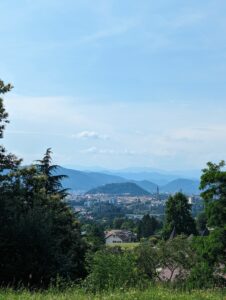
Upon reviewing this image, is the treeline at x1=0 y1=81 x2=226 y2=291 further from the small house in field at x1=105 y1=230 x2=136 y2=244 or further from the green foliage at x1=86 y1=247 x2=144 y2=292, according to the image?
the small house in field at x1=105 y1=230 x2=136 y2=244

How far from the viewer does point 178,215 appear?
57.8 metres

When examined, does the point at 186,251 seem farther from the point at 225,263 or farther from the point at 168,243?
the point at 225,263

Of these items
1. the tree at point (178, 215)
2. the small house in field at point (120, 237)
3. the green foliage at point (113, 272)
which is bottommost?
the small house in field at point (120, 237)

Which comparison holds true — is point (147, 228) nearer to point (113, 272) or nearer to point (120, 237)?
point (120, 237)

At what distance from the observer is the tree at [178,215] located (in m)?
57.2

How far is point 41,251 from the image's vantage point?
13.6 m

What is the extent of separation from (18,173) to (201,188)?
963 centimetres

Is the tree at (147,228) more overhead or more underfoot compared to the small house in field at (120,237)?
more overhead

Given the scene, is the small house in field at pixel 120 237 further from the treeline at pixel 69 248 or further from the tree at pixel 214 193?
the tree at pixel 214 193

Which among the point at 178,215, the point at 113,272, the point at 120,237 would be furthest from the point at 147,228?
the point at 113,272

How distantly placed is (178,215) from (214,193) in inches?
1339

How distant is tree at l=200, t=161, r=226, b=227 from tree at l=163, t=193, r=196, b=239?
32.3m

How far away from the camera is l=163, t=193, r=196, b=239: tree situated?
5722cm

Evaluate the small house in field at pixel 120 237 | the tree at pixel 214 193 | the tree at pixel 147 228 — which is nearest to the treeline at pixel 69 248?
the tree at pixel 214 193
